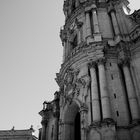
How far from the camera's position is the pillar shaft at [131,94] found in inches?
652

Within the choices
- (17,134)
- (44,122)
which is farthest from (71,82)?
(17,134)

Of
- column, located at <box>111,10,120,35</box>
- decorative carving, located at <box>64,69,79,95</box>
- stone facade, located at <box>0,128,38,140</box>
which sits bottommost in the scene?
stone facade, located at <box>0,128,38,140</box>

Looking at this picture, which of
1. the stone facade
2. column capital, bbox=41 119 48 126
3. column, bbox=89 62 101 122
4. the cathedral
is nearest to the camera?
the cathedral

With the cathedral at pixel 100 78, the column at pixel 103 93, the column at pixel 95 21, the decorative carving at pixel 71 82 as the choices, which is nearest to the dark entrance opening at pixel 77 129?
the cathedral at pixel 100 78

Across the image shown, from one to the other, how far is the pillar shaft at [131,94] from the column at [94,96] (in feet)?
7.74

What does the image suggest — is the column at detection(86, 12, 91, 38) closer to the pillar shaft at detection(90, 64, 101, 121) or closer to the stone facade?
the pillar shaft at detection(90, 64, 101, 121)

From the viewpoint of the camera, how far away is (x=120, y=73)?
1962 cm

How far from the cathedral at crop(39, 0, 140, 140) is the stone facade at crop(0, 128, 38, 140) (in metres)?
7.80

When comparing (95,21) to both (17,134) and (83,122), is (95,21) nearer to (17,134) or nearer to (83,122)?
(83,122)

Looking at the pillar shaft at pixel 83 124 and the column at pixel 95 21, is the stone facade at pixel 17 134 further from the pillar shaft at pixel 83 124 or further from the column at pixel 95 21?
the column at pixel 95 21

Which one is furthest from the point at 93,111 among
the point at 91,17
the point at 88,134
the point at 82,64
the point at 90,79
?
the point at 91,17

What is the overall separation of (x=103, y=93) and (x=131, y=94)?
6.84 feet

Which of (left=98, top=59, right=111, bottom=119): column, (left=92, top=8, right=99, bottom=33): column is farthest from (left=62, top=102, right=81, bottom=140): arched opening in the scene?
(left=92, top=8, right=99, bottom=33): column

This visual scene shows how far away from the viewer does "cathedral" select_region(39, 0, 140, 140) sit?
16719mm
